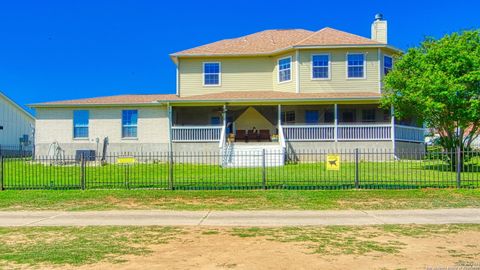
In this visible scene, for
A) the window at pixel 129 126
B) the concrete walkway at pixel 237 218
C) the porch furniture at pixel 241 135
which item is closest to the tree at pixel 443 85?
the concrete walkway at pixel 237 218

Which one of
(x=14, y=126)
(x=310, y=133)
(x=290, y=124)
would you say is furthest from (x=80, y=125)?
(x=14, y=126)

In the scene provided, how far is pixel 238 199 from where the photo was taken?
1387 centimetres

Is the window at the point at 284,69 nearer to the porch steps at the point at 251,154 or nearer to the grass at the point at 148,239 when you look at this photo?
the porch steps at the point at 251,154

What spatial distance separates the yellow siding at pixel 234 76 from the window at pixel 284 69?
85cm

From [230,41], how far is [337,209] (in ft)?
75.5

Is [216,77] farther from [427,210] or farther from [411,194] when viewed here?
[427,210]

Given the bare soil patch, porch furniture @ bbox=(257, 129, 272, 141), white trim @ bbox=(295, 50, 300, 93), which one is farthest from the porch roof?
the bare soil patch

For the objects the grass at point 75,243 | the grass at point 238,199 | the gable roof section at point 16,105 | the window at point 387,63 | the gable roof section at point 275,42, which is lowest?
the grass at point 75,243

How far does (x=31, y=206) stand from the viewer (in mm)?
13258

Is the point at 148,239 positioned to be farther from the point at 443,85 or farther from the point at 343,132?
the point at 343,132

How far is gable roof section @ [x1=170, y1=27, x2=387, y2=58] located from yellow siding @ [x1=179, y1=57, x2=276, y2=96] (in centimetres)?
54

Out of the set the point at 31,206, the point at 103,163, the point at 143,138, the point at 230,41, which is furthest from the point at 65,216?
the point at 230,41

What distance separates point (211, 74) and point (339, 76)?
8.48 m

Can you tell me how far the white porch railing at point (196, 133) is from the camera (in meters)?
27.5
